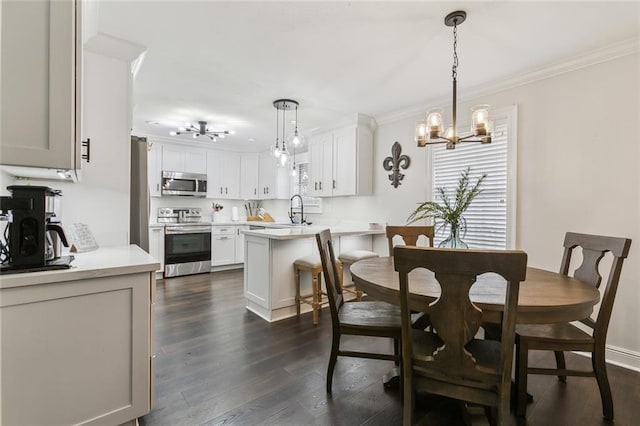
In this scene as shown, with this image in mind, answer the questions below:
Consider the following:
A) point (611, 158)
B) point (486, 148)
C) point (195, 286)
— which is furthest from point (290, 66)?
point (195, 286)

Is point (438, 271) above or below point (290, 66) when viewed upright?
below

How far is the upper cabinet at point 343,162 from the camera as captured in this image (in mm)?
4215

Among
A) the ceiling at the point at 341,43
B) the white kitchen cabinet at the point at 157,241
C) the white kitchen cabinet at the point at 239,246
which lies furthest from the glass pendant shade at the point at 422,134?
the white kitchen cabinet at the point at 157,241

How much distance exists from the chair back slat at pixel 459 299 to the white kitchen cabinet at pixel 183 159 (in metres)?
5.30

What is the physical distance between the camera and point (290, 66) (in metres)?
2.66

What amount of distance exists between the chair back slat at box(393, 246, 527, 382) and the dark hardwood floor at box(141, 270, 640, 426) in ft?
1.83

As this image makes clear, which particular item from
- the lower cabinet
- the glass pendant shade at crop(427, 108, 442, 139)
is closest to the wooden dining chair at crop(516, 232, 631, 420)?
the glass pendant shade at crop(427, 108, 442, 139)

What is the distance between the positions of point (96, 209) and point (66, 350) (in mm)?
1222

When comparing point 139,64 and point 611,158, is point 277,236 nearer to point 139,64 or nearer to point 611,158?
point 139,64

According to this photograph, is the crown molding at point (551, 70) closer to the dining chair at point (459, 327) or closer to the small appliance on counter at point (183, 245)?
the dining chair at point (459, 327)

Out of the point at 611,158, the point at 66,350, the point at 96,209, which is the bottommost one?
the point at 66,350

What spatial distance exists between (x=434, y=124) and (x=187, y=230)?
4476mm

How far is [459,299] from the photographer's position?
120cm

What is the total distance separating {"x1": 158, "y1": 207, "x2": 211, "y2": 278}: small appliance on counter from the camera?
497 cm
